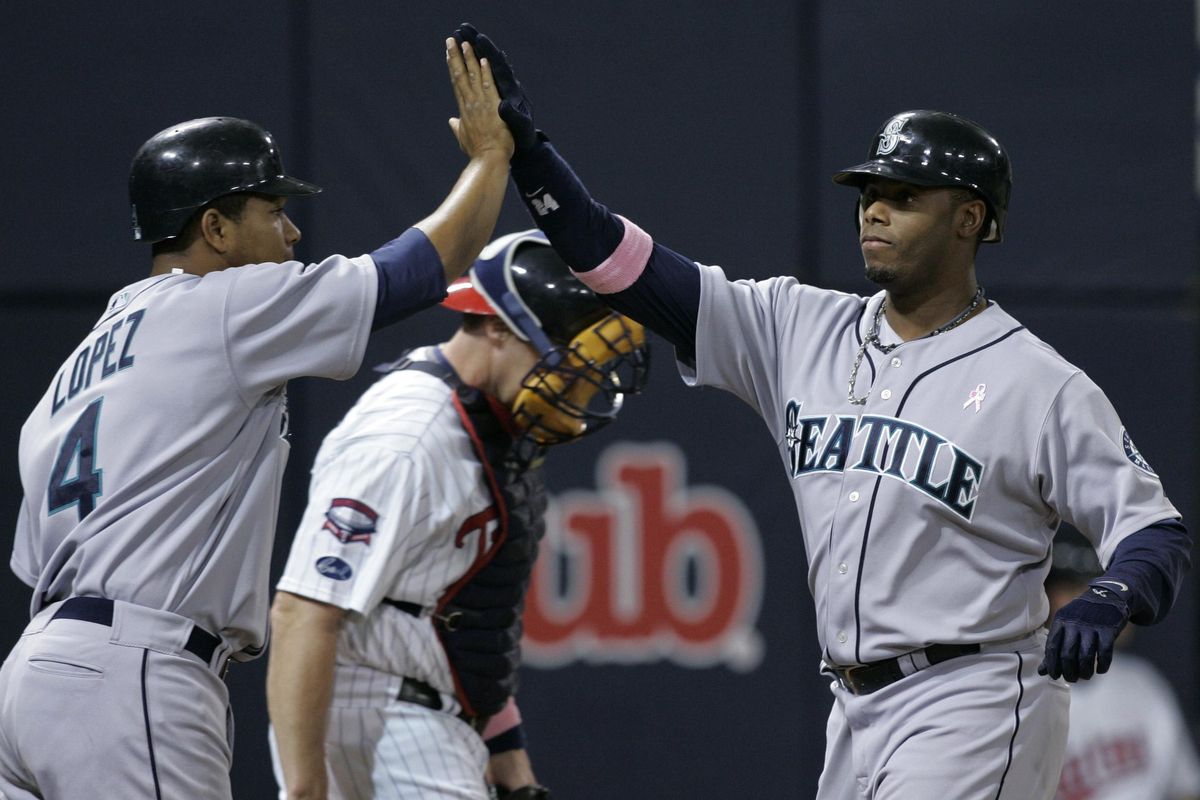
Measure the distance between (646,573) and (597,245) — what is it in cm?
235

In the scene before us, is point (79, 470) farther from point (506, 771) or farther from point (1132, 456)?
point (1132, 456)

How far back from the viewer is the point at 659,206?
481cm

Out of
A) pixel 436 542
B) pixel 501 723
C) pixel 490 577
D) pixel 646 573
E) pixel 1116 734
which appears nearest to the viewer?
pixel 436 542

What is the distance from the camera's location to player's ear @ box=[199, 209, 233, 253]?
2467mm

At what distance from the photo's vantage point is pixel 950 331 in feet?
8.18

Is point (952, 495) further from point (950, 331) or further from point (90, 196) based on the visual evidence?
point (90, 196)

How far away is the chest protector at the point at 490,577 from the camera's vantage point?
287 cm

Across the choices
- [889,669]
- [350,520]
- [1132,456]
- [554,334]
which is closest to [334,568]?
[350,520]

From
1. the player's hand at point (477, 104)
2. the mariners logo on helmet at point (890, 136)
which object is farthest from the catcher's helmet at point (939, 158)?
the player's hand at point (477, 104)

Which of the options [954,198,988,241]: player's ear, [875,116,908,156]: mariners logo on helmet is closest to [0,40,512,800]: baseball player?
[875,116,908,156]: mariners logo on helmet

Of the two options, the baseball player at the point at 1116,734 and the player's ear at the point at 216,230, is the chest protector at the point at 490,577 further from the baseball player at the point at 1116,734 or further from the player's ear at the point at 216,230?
the baseball player at the point at 1116,734

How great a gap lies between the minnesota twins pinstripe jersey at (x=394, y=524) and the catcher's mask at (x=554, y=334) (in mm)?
174

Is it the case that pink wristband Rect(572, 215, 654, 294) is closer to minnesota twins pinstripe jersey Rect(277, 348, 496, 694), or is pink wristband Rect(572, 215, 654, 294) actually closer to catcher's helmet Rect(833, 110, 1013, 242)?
catcher's helmet Rect(833, 110, 1013, 242)

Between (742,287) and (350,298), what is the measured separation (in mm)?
703
